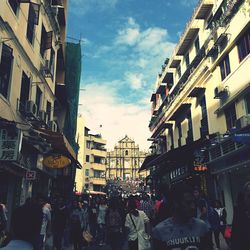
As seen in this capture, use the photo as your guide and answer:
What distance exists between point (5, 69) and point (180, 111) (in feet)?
49.0

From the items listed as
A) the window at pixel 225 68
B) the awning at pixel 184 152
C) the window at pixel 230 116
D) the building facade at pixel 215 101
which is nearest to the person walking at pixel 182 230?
the building facade at pixel 215 101

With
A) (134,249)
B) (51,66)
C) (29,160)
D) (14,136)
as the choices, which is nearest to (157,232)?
(134,249)

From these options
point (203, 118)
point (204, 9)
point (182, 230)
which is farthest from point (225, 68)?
point (182, 230)

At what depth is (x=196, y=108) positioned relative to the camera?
20547 mm

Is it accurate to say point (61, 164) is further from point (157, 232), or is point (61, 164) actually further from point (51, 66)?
point (157, 232)

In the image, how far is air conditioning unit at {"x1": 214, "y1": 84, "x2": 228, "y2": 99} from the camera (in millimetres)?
15945

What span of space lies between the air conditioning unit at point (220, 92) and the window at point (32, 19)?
1001cm

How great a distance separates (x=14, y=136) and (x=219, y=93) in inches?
428

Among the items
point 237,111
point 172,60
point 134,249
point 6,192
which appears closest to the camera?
point 134,249

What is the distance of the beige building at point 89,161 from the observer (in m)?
56.2

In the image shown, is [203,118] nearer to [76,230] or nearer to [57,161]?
[57,161]

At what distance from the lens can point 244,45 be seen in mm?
14430

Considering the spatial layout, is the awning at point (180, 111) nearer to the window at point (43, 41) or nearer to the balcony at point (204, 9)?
the balcony at point (204, 9)

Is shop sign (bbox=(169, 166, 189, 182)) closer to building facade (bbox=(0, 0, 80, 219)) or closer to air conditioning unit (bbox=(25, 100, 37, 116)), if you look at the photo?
building facade (bbox=(0, 0, 80, 219))
